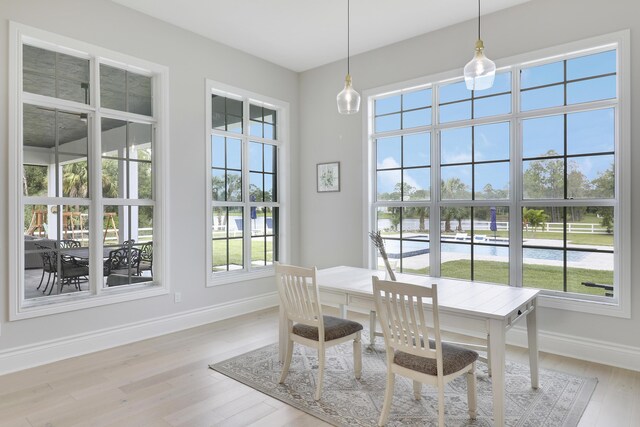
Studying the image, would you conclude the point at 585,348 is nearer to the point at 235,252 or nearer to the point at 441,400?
the point at 441,400

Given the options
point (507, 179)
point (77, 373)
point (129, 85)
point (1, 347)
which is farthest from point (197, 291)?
point (507, 179)

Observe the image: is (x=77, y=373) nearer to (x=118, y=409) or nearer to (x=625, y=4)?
(x=118, y=409)

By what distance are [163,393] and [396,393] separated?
1.66 metres

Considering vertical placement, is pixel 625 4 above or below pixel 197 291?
above

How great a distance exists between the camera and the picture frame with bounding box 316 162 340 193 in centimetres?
517

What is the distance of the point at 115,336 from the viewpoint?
3.69 metres

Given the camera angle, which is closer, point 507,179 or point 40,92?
point 40,92

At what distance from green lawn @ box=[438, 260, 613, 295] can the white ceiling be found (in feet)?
7.62

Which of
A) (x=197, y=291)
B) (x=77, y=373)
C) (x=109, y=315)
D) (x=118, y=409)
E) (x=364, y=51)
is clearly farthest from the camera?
(x=364, y=51)

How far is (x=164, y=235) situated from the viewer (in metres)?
4.07

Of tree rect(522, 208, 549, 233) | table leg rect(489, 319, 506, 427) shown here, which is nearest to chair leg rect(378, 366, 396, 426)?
table leg rect(489, 319, 506, 427)

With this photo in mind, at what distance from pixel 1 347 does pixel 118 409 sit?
131cm

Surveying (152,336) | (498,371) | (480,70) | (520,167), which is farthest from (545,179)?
(152,336)

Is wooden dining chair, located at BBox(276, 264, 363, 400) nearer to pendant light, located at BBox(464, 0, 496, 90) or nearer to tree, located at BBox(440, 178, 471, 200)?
pendant light, located at BBox(464, 0, 496, 90)
